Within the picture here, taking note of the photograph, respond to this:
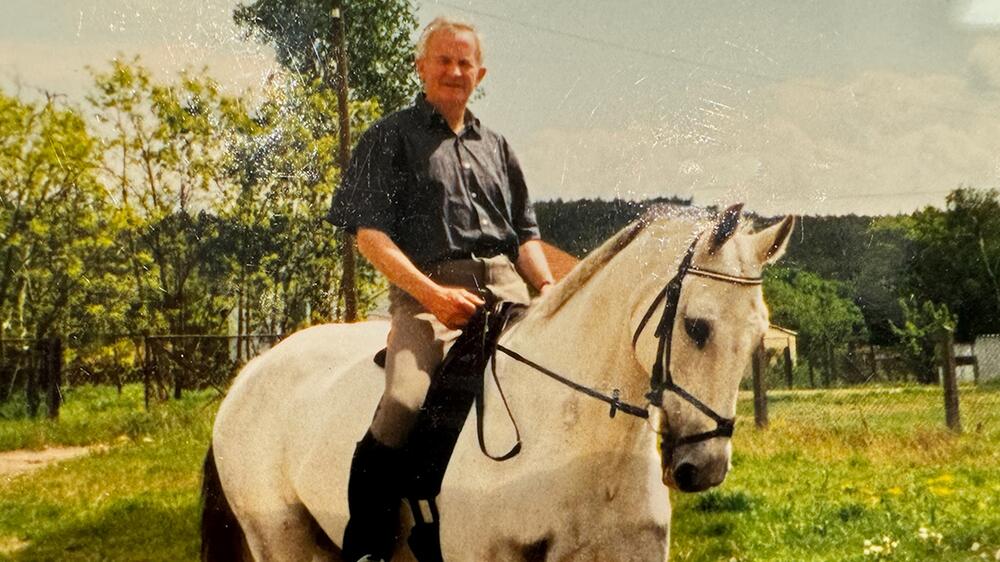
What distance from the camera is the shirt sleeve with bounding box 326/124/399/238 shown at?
308cm

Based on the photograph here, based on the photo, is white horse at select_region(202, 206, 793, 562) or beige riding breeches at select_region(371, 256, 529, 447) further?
beige riding breeches at select_region(371, 256, 529, 447)

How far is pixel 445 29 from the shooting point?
10.2ft

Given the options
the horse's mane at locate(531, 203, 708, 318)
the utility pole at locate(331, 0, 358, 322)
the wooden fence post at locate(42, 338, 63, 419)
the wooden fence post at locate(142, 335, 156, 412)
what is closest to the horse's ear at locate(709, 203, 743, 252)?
the horse's mane at locate(531, 203, 708, 318)

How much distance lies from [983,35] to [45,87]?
525cm

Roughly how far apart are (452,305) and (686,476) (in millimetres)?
909

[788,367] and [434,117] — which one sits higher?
[434,117]

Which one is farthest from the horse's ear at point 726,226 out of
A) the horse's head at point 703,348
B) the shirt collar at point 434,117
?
the shirt collar at point 434,117

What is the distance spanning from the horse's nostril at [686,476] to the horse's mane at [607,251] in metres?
0.63

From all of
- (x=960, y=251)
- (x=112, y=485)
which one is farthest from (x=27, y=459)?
(x=960, y=251)

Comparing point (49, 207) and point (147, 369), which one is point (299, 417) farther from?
point (147, 369)

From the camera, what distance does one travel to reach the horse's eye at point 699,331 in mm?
2305

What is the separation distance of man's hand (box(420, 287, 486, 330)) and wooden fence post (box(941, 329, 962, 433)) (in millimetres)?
5836

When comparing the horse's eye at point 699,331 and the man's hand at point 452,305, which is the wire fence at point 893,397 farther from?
the horse's eye at point 699,331

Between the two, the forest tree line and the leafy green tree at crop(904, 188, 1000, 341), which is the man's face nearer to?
the forest tree line
